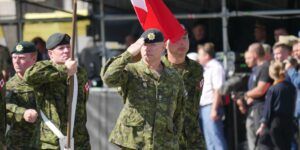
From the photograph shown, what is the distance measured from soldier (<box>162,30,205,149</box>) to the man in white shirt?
3.65m

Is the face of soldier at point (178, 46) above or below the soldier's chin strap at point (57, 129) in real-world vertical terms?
above

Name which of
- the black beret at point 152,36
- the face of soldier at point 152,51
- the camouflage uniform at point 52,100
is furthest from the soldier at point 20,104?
the black beret at point 152,36

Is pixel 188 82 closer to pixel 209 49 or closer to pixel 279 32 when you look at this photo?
pixel 209 49

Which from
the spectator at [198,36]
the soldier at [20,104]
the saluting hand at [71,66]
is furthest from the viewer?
the spectator at [198,36]

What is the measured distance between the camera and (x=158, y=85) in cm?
909

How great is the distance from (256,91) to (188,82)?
10.7 ft

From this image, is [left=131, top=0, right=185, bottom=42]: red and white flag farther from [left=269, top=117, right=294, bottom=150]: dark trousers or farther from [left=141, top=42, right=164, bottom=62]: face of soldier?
[left=269, top=117, right=294, bottom=150]: dark trousers

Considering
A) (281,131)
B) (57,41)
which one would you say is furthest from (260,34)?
(57,41)

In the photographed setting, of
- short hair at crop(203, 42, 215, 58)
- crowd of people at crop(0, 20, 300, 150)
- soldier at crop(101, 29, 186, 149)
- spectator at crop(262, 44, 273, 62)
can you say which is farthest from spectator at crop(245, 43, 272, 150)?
soldier at crop(101, 29, 186, 149)

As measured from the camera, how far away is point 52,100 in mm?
9492

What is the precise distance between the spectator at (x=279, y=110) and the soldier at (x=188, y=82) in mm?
2841

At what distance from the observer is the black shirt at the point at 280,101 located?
→ 12.7 m

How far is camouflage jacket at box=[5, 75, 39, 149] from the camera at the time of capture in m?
10.2

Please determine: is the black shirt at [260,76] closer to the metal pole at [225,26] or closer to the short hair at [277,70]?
the short hair at [277,70]
